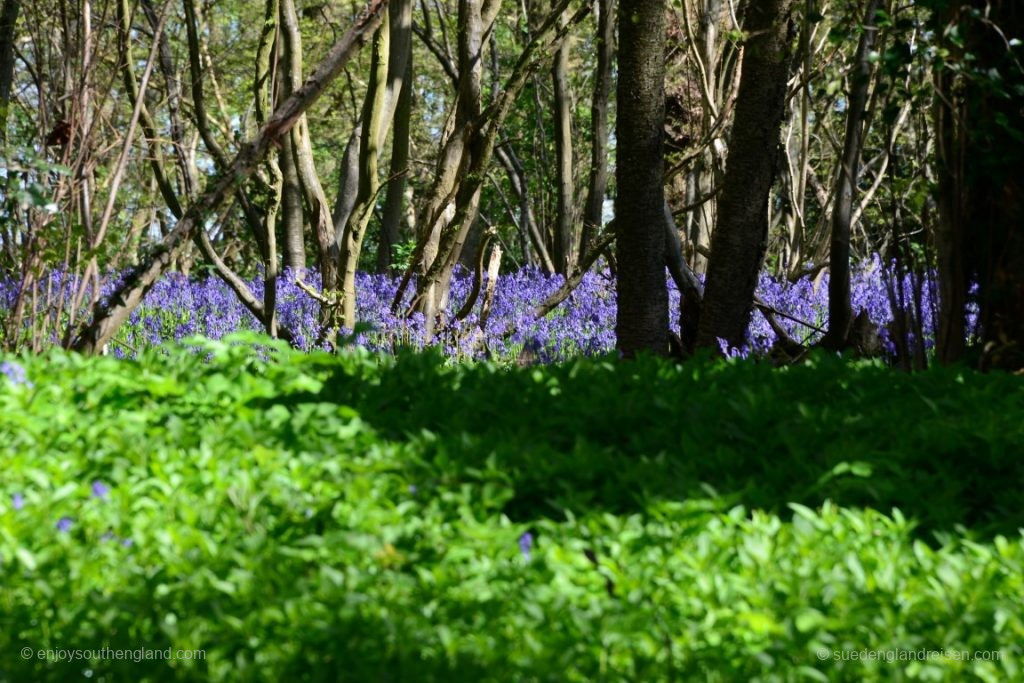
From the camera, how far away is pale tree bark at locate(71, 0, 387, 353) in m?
6.03

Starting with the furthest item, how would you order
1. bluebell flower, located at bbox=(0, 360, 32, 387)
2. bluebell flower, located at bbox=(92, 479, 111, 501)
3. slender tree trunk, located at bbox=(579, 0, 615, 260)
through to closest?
1. slender tree trunk, located at bbox=(579, 0, 615, 260)
2. bluebell flower, located at bbox=(0, 360, 32, 387)
3. bluebell flower, located at bbox=(92, 479, 111, 501)

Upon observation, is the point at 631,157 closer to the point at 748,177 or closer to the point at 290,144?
the point at 748,177

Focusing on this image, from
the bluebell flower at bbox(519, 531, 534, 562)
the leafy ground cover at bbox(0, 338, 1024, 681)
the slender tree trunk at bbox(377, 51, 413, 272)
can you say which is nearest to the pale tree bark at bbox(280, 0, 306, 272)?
the slender tree trunk at bbox(377, 51, 413, 272)

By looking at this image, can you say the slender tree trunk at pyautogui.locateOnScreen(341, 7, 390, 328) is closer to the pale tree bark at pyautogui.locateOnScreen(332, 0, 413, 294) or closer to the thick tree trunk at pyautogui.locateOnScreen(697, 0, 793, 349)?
the pale tree bark at pyautogui.locateOnScreen(332, 0, 413, 294)

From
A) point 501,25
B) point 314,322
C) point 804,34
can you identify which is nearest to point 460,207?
point 314,322

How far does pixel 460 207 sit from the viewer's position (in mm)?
7930

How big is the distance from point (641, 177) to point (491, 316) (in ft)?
11.9

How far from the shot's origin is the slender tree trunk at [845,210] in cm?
651

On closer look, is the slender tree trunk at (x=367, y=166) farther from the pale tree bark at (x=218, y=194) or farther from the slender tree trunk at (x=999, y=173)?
the slender tree trunk at (x=999, y=173)

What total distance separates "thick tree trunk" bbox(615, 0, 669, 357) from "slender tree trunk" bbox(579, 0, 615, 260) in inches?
143

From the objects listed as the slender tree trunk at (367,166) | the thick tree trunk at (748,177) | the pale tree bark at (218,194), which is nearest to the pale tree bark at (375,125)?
the slender tree trunk at (367,166)

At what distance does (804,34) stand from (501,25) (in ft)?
38.5

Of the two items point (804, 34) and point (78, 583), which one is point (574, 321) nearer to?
point (804, 34)

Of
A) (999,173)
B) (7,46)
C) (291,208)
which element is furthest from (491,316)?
(999,173)
